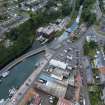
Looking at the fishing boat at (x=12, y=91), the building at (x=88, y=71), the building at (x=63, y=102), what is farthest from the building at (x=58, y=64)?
the fishing boat at (x=12, y=91)

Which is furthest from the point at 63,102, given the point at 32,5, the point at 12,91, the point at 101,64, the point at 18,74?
the point at 32,5

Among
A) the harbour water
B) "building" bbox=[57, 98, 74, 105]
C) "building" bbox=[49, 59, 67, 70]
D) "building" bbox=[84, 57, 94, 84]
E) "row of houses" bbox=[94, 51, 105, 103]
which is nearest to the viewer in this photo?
"building" bbox=[57, 98, 74, 105]

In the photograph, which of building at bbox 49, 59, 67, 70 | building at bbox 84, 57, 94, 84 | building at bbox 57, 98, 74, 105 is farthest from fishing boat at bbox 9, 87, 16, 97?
building at bbox 84, 57, 94, 84

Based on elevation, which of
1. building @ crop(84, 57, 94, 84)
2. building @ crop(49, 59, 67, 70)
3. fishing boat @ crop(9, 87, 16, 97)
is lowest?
fishing boat @ crop(9, 87, 16, 97)

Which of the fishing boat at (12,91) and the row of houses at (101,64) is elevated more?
the row of houses at (101,64)

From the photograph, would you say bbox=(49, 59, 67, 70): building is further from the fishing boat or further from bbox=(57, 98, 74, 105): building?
the fishing boat

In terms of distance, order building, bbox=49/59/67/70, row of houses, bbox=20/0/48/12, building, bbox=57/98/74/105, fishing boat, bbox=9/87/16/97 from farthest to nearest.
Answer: row of houses, bbox=20/0/48/12
building, bbox=49/59/67/70
fishing boat, bbox=9/87/16/97
building, bbox=57/98/74/105

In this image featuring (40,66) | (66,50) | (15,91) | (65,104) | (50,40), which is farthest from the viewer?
(50,40)

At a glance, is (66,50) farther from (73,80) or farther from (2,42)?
(2,42)

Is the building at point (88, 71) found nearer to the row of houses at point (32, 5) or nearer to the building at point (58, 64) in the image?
the building at point (58, 64)

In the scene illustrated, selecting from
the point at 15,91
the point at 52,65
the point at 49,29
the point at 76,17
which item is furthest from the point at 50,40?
the point at 15,91

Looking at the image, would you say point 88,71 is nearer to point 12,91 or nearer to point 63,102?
point 63,102
